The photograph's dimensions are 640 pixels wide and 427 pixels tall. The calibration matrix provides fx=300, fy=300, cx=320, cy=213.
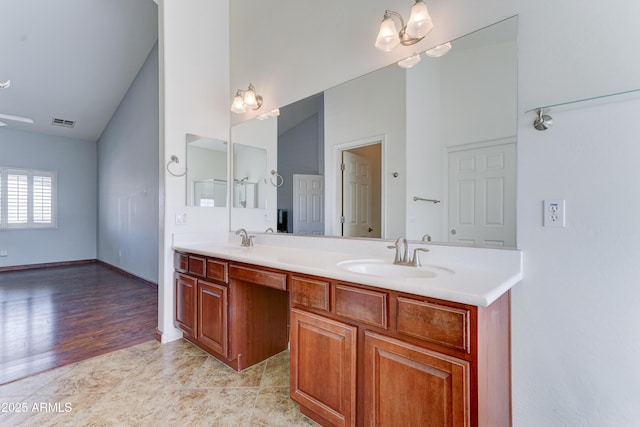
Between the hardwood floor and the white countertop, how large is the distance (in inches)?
64.5

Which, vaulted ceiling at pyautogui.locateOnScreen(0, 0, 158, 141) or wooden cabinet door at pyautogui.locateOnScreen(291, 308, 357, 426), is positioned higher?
vaulted ceiling at pyautogui.locateOnScreen(0, 0, 158, 141)

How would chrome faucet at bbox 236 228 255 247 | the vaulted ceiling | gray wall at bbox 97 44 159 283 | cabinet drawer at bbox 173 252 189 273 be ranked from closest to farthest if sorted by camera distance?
cabinet drawer at bbox 173 252 189 273 → chrome faucet at bbox 236 228 255 247 → the vaulted ceiling → gray wall at bbox 97 44 159 283

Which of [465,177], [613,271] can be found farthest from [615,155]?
[465,177]

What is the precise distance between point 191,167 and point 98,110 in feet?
14.9

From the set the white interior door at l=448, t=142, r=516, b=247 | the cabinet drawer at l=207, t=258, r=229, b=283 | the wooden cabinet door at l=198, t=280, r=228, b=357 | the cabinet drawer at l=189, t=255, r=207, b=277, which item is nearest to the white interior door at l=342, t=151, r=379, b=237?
the white interior door at l=448, t=142, r=516, b=247

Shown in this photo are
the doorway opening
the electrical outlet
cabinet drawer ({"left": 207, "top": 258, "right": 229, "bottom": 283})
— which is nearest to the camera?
the electrical outlet

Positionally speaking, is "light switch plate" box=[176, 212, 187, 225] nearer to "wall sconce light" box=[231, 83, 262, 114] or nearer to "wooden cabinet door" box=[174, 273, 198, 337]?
"wooden cabinet door" box=[174, 273, 198, 337]

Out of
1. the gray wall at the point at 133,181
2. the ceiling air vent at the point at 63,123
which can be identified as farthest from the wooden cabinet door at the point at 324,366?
the ceiling air vent at the point at 63,123

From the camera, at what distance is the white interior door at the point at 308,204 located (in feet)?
7.22

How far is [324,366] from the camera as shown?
56.9 inches

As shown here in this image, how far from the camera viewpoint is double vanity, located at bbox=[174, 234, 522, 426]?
1021 mm

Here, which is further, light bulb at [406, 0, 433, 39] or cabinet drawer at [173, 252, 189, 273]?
cabinet drawer at [173, 252, 189, 273]

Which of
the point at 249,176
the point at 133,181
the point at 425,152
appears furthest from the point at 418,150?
the point at 133,181

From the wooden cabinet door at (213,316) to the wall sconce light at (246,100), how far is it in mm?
1554
